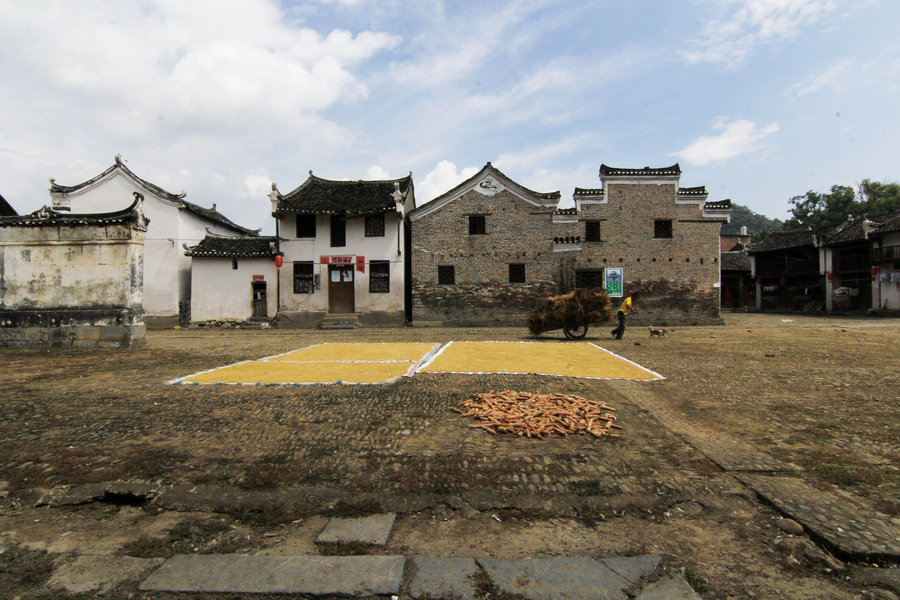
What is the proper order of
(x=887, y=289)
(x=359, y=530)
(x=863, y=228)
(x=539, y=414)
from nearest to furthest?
(x=359, y=530) < (x=539, y=414) < (x=887, y=289) < (x=863, y=228)

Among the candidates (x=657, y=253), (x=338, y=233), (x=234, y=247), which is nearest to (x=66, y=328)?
(x=234, y=247)

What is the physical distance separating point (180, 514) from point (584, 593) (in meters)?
2.58

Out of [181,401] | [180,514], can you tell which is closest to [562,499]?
[180,514]

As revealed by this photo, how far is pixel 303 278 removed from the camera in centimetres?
2147

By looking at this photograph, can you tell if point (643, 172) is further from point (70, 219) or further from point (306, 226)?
point (70, 219)

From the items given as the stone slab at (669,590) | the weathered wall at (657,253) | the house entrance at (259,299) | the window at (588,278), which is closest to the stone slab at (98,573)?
the stone slab at (669,590)

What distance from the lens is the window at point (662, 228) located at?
2123cm

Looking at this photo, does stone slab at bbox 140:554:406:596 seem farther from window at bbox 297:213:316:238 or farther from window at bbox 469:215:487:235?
window at bbox 297:213:316:238

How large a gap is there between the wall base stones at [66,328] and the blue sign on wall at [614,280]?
17947mm

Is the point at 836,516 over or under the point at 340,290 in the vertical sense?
under

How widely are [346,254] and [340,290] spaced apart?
1690 millimetres

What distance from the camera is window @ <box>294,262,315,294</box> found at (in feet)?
70.2

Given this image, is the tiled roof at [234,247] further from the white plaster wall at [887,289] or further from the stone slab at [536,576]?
the white plaster wall at [887,289]

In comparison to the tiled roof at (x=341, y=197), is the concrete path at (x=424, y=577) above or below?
below
